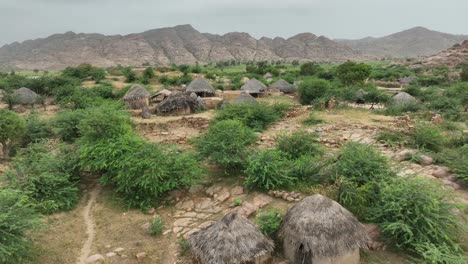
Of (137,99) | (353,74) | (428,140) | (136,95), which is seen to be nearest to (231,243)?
(428,140)

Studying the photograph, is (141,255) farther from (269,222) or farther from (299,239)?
(299,239)

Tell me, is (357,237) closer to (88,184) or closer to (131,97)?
(88,184)

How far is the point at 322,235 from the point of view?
4.76 meters

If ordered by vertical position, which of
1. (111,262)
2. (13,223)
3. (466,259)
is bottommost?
(111,262)

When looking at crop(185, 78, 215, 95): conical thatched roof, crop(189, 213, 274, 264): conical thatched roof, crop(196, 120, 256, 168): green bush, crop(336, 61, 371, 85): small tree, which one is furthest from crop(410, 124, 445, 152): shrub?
crop(336, 61, 371, 85): small tree

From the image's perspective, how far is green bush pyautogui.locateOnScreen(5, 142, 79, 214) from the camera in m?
6.73

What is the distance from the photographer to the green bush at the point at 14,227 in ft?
15.4

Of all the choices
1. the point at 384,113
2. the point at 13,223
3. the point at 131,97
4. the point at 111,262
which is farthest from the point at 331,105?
the point at 13,223

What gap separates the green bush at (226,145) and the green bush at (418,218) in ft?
10.9

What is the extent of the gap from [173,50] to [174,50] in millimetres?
297

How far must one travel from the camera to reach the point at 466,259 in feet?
14.6

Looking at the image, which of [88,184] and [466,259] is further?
[88,184]

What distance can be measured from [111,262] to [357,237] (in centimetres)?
405

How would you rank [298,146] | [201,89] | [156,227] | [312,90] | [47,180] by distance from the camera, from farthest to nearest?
[201,89]
[312,90]
[298,146]
[47,180]
[156,227]
